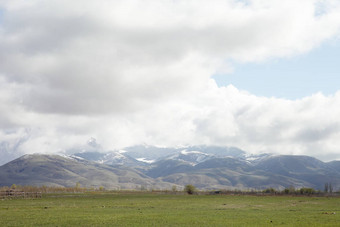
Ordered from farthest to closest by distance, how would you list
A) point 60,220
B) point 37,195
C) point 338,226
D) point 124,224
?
point 37,195
point 60,220
point 124,224
point 338,226

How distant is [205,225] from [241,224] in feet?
18.1

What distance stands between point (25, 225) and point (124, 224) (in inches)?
534

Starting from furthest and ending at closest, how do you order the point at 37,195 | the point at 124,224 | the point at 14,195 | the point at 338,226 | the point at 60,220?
the point at 37,195 → the point at 14,195 → the point at 60,220 → the point at 124,224 → the point at 338,226

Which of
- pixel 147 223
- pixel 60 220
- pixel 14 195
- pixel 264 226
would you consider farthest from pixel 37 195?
pixel 264 226

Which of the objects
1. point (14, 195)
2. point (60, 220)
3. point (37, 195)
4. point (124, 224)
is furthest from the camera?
point (37, 195)

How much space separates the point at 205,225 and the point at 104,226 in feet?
45.1

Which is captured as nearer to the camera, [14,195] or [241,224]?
[241,224]

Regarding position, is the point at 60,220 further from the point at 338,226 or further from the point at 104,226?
the point at 338,226

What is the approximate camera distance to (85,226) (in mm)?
48156

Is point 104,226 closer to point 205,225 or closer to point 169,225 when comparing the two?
point 169,225

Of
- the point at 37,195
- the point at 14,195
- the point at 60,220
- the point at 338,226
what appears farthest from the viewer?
the point at 37,195

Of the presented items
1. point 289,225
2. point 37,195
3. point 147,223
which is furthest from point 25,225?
point 37,195

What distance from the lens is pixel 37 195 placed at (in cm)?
15412

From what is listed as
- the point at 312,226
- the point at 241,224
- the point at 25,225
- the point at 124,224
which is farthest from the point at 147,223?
the point at 312,226
